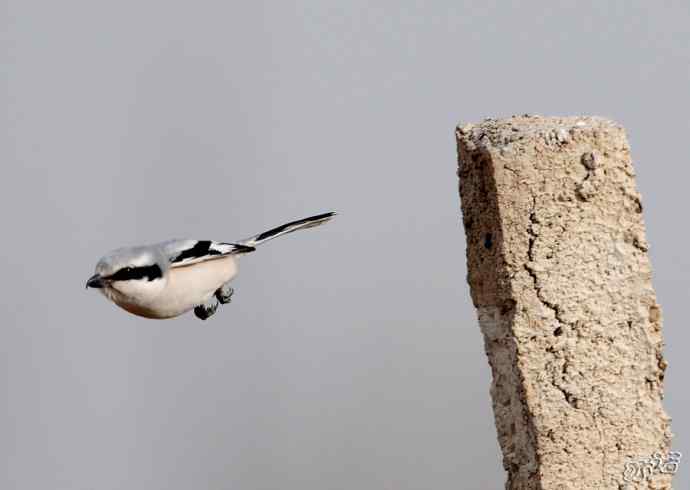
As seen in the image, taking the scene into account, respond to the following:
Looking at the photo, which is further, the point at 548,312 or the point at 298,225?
the point at 298,225

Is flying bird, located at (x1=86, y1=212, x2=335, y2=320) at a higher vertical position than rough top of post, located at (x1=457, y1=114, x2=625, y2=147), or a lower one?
lower

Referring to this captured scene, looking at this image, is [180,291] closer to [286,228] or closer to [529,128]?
[286,228]

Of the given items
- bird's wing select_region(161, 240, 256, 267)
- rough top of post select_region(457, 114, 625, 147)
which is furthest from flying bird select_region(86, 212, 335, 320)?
rough top of post select_region(457, 114, 625, 147)

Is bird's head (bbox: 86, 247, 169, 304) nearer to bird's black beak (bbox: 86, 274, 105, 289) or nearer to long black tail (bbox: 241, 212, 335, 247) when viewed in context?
bird's black beak (bbox: 86, 274, 105, 289)

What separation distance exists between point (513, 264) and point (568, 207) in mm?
Result: 132

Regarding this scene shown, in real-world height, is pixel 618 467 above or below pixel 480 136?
below

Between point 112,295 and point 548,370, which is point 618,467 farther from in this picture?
point 112,295

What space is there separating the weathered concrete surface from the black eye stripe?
1.81 ft

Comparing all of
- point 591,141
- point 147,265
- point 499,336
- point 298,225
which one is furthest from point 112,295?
point 591,141

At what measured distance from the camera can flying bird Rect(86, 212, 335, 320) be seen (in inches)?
81.2

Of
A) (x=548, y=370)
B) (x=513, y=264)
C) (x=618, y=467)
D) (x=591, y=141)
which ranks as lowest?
(x=618, y=467)

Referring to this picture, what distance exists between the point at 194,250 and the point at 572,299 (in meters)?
0.63

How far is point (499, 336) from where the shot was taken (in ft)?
7.30

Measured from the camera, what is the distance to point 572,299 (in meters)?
2.18
